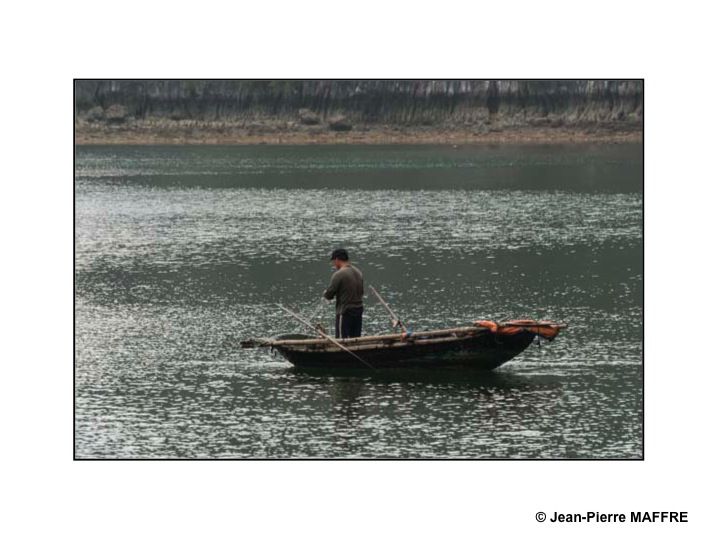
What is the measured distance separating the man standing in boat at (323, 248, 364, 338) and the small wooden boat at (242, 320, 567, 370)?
433 mm

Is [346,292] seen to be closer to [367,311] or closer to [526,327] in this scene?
[526,327]

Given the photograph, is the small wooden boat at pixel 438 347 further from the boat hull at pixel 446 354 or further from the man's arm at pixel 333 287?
the man's arm at pixel 333 287

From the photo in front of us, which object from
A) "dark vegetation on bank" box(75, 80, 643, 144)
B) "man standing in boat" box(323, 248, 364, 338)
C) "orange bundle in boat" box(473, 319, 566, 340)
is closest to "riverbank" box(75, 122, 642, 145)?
"dark vegetation on bank" box(75, 80, 643, 144)

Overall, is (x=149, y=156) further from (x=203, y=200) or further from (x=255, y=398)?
(x=255, y=398)

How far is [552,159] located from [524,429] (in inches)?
3448

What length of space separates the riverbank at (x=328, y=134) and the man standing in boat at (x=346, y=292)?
109803 mm

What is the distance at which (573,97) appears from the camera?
14850cm

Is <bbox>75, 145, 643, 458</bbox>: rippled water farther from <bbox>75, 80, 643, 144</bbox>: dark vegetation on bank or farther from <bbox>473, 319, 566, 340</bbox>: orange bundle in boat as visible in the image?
<bbox>75, 80, 643, 144</bbox>: dark vegetation on bank

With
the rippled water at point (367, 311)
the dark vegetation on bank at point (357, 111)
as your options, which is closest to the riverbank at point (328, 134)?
the dark vegetation on bank at point (357, 111)

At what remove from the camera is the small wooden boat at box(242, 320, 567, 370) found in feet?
101

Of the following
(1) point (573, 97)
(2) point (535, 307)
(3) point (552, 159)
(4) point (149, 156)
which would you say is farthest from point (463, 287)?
(1) point (573, 97)

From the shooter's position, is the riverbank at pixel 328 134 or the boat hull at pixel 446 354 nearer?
the boat hull at pixel 446 354

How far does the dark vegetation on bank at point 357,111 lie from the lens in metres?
147

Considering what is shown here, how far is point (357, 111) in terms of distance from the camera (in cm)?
15925
